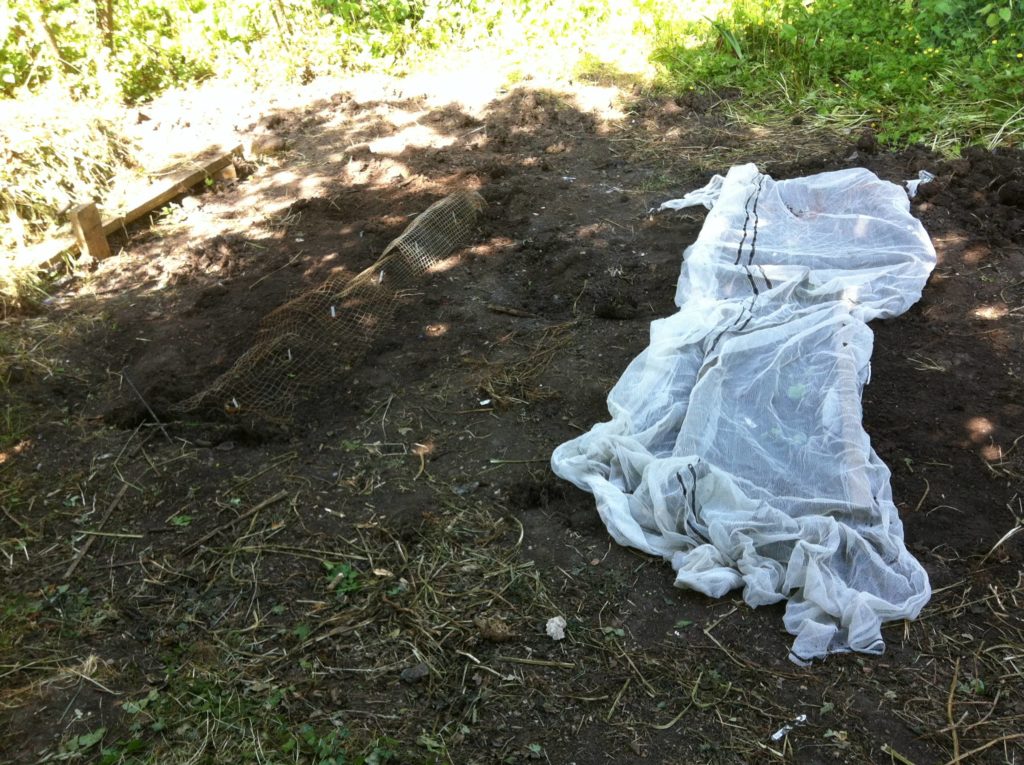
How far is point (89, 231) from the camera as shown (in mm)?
4352

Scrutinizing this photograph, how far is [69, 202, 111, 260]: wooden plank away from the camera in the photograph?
169 inches

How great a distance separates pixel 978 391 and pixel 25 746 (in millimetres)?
3235

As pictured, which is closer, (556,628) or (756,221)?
(556,628)

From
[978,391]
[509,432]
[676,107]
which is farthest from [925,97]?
[509,432]

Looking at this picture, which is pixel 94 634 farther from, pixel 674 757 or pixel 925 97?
pixel 925 97

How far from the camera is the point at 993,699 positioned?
2105mm

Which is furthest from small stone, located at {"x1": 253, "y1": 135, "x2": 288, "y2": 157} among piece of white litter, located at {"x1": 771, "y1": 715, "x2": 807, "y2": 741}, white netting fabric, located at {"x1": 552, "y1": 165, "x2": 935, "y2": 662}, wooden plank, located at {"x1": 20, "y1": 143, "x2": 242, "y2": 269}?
piece of white litter, located at {"x1": 771, "y1": 715, "x2": 807, "y2": 741}

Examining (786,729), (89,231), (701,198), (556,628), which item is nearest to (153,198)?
(89,231)

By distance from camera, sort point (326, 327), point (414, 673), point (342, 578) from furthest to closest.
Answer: point (326, 327)
point (342, 578)
point (414, 673)

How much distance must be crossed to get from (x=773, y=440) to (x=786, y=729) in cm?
93

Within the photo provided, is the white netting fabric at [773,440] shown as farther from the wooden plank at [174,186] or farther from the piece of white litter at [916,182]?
the wooden plank at [174,186]

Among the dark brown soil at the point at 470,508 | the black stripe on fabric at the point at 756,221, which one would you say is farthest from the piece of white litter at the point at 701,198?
the black stripe on fabric at the point at 756,221

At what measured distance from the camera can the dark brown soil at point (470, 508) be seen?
6.99 feet

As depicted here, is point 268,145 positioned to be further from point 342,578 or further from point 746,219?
point 342,578
